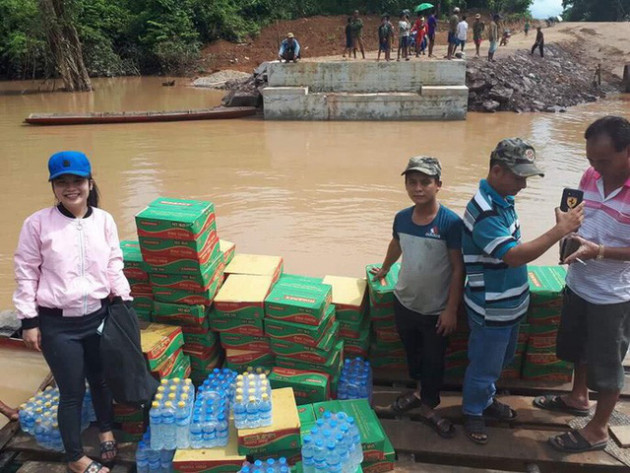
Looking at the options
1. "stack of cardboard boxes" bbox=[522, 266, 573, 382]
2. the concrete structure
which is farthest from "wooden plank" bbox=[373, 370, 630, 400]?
the concrete structure

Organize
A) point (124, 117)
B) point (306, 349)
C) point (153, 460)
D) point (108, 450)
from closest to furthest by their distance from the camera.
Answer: point (153, 460)
point (108, 450)
point (306, 349)
point (124, 117)

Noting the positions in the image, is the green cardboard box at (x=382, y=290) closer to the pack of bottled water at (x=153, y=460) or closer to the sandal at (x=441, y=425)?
the sandal at (x=441, y=425)

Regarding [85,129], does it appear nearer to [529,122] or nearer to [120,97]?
[120,97]

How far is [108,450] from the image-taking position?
3.00 metres

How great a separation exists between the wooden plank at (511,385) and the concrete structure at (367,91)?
14.1 m

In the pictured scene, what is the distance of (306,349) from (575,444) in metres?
1.65

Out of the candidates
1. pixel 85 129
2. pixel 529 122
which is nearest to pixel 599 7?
pixel 529 122

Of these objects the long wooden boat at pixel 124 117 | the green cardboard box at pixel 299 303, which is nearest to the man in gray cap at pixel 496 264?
the green cardboard box at pixel 299 303

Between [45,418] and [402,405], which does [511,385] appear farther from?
[45,418]

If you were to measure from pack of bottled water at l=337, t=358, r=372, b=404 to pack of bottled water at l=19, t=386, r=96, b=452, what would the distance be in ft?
5.23

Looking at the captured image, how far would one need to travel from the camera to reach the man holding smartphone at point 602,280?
2684 millimetres

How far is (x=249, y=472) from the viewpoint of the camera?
2631 mm

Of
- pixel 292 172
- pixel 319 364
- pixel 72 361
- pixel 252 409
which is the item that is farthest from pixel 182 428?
pixel 292 172

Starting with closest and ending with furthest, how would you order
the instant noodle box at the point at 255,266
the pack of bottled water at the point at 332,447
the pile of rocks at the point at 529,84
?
the pack of bottled water at the point at 332,447 < the instant noodle box at the point at 255,266 < the pile of rocks at the point at 529,84
